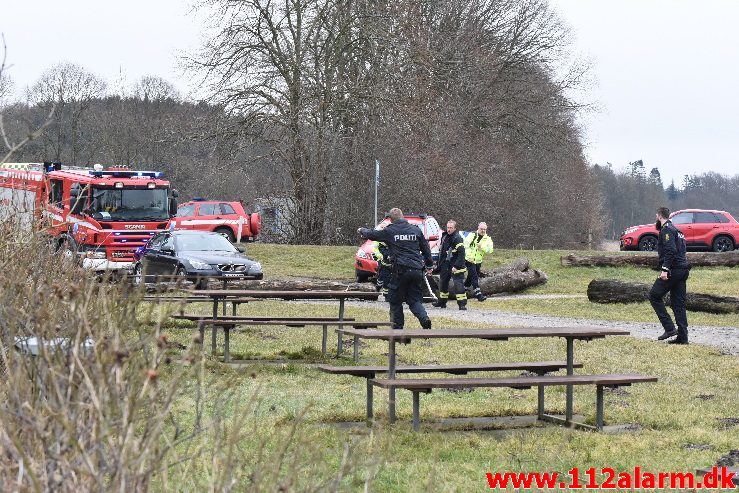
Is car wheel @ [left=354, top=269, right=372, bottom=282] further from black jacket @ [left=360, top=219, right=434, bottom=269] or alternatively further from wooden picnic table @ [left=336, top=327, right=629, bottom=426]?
wooden picnic table @ [left=336, top=327, right=629, bottom=426]

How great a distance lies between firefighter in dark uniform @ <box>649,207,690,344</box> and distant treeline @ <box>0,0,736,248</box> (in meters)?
21.7

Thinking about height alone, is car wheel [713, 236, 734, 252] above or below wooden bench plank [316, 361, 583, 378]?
above

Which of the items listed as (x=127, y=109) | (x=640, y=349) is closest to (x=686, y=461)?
(x=640, y=349)

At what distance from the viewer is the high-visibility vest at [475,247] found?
23781 mm

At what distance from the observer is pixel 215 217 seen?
119 ft

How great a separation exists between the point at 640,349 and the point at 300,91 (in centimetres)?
2411

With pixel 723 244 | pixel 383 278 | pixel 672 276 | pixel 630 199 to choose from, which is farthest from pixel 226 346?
pixel 630 199

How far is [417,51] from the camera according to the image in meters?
39.1

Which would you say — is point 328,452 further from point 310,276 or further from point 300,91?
point 300,91

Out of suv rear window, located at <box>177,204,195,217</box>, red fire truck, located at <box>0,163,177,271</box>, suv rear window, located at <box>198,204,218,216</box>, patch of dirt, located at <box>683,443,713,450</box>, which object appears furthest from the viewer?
suv rear window, located at <box>198,204,218,216</box>

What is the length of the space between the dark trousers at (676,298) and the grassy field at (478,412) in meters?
0.49

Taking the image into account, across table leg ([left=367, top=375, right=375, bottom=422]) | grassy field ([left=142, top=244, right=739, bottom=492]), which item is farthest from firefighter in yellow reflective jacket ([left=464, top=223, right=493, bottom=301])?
table leg ([left=367, top=375, right=375, bottom=422])

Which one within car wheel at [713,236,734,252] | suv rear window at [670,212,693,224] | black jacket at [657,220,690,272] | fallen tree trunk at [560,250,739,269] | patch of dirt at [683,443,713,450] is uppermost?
suv rear window at [670,212,693,224]

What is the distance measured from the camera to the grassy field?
668 cm
